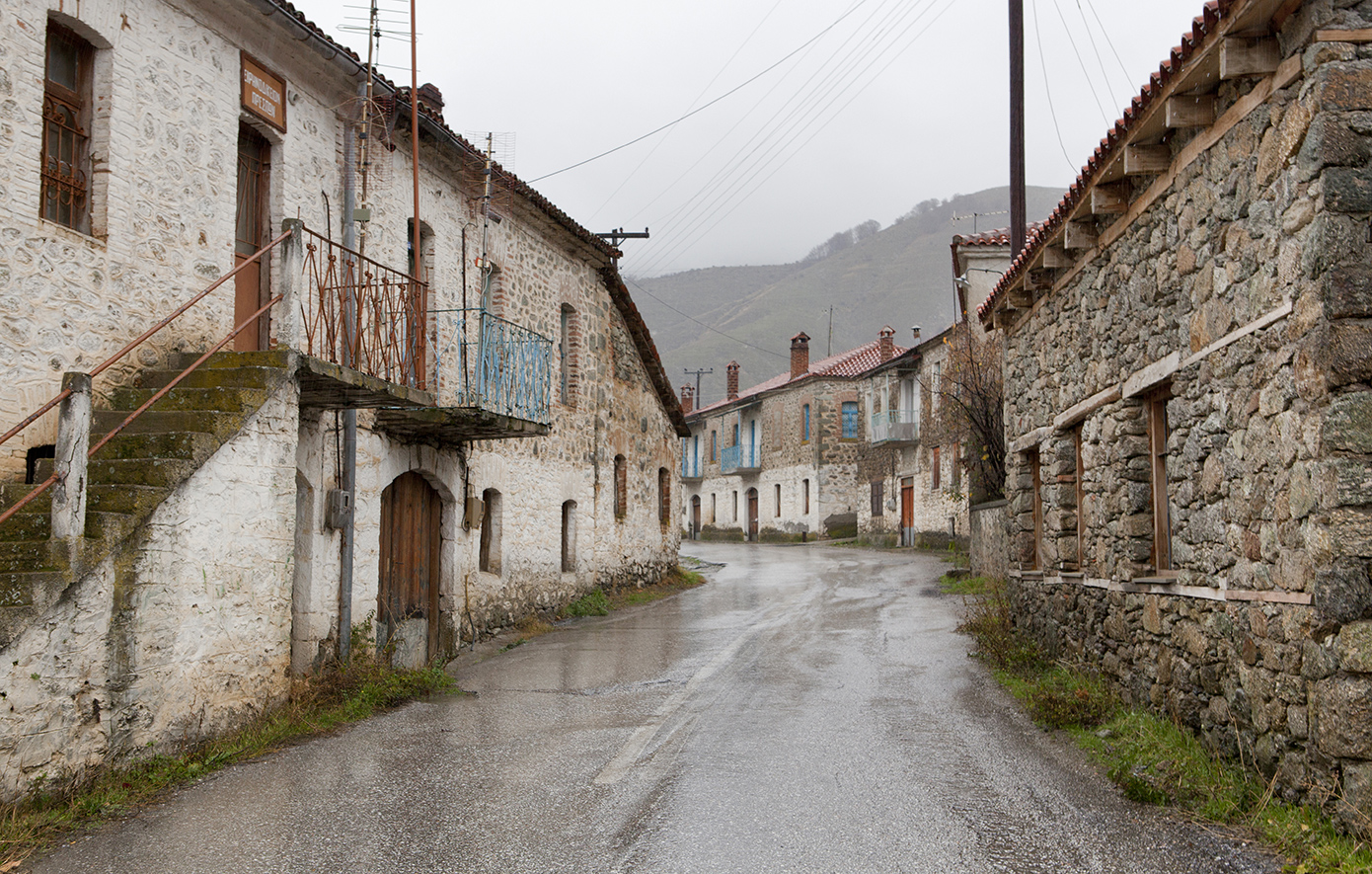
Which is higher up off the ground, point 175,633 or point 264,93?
point 264,93

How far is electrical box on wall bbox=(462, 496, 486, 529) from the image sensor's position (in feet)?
41.3

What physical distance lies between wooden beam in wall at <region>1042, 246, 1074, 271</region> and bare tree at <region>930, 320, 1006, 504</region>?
373 inches

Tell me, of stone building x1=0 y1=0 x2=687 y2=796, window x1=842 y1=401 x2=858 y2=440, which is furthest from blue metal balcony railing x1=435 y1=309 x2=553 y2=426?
window x1=842 y1=401 x2=858 y2=440

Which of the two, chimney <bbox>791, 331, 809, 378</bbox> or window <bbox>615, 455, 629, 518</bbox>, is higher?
chimney <bbox>791, 331, 809, 378</bbox>

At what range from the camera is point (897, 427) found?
1332 inches

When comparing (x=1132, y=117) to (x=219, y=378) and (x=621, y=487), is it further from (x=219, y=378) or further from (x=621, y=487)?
(x=621, y=487)

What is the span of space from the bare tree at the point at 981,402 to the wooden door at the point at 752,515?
22940mm

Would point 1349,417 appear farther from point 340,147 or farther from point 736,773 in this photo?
point 340,147

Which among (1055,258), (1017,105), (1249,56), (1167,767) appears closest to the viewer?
(1249,56)

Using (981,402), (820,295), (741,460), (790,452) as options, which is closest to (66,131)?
(981,402)

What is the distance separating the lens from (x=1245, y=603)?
234 inches

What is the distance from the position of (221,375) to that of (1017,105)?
13.2m

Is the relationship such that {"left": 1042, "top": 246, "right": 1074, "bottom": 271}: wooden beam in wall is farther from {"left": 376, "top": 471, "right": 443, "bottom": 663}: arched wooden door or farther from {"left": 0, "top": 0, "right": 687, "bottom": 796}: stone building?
{"left": 376, "top": 471, "right": 443, "bottom": 663}: arched wooden door

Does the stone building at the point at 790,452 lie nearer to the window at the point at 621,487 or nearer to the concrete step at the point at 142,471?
the window at the point at 621,487
